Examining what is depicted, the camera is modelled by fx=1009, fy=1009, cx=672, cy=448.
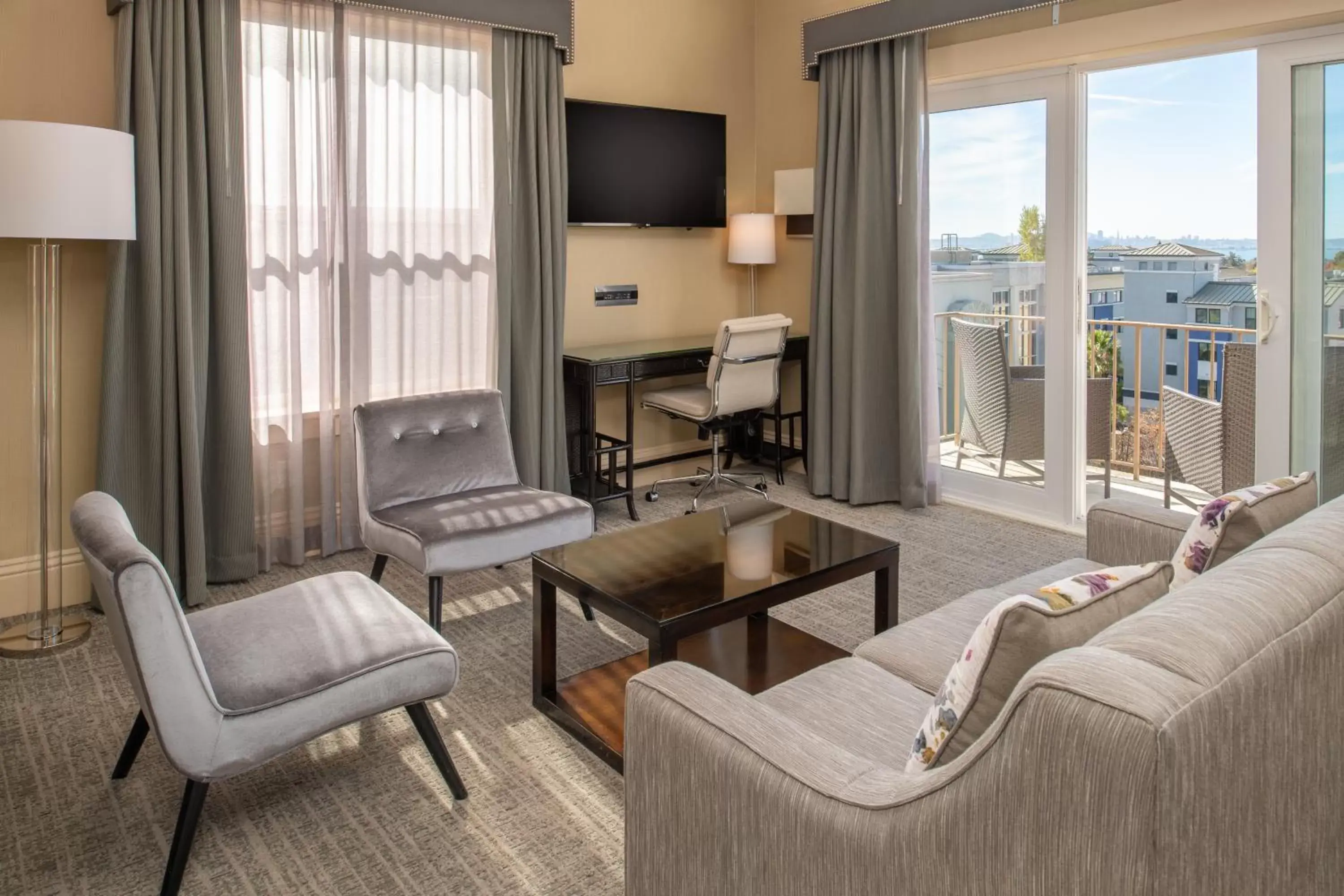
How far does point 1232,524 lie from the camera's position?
6.31 ft

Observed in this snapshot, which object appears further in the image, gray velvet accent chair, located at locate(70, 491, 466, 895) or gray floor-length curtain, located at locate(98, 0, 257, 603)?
gray floor-length curtain, located at locate(98, 0, 257, 603)

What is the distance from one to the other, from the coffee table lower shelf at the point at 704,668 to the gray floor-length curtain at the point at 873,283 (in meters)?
2.15

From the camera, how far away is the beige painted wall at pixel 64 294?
11.5 feet

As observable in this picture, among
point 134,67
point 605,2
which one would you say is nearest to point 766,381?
point 605,2

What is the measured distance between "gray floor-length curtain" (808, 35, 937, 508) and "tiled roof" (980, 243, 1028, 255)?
0.96 feet

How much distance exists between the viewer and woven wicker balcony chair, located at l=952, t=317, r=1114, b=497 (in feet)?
15.4

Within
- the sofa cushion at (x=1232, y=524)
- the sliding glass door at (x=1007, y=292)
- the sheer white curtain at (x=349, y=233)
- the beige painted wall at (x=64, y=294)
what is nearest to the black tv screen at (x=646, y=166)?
the sheer white curtain at (x=349, y=233)

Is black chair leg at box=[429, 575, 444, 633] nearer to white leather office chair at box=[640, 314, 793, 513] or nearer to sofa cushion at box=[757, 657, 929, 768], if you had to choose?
sofa cushion at box=[757, 657, 929, 768]

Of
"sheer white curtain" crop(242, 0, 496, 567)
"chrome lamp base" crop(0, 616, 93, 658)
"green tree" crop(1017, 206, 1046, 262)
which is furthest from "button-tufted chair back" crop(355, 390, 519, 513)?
"green tree" crop(1017, 206, 1046, 262)

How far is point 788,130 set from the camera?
5672mm

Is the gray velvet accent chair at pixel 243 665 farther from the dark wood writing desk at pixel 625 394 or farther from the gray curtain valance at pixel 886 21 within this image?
the gray curtain valance at pixel 886 21

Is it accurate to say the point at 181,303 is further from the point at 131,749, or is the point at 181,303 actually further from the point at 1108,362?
the point at 1108,362

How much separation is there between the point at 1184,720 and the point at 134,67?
3842mm

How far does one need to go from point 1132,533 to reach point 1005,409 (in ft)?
7.49
